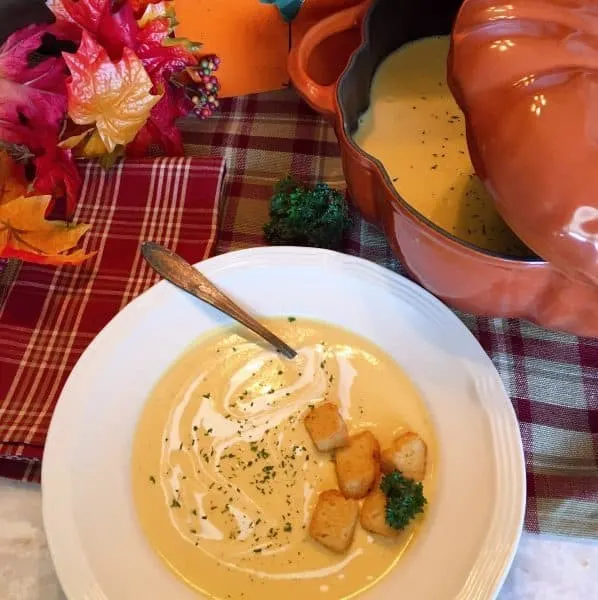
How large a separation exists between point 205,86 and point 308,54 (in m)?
0.19

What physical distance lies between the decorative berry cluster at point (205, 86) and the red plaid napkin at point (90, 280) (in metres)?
0.08

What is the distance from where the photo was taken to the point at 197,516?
630mm

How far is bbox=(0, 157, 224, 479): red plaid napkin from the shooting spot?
70 cm

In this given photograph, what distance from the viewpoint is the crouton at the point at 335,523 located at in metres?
0.60

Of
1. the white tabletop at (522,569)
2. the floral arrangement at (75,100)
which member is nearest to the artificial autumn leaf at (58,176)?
the floral arrangement at (75,100)

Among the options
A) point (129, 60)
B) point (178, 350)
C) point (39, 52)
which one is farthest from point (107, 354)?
point (39, 52)

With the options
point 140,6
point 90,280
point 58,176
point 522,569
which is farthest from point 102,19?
point 522,569

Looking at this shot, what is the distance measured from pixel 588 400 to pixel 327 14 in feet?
1.74

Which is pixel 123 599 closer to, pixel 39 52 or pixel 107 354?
pixel 107 354

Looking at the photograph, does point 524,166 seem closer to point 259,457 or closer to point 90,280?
point 259,457

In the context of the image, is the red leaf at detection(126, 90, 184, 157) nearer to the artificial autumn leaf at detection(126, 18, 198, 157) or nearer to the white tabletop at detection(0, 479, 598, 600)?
the artificial autumn leaf at detection(126, 18, 198, 157)

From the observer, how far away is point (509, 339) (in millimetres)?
738

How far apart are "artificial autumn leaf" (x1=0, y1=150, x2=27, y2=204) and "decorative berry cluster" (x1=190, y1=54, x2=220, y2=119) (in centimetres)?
23

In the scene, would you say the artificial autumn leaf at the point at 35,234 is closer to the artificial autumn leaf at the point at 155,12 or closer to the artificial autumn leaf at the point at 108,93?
the artificial autumn leaf at the point at 108,93
